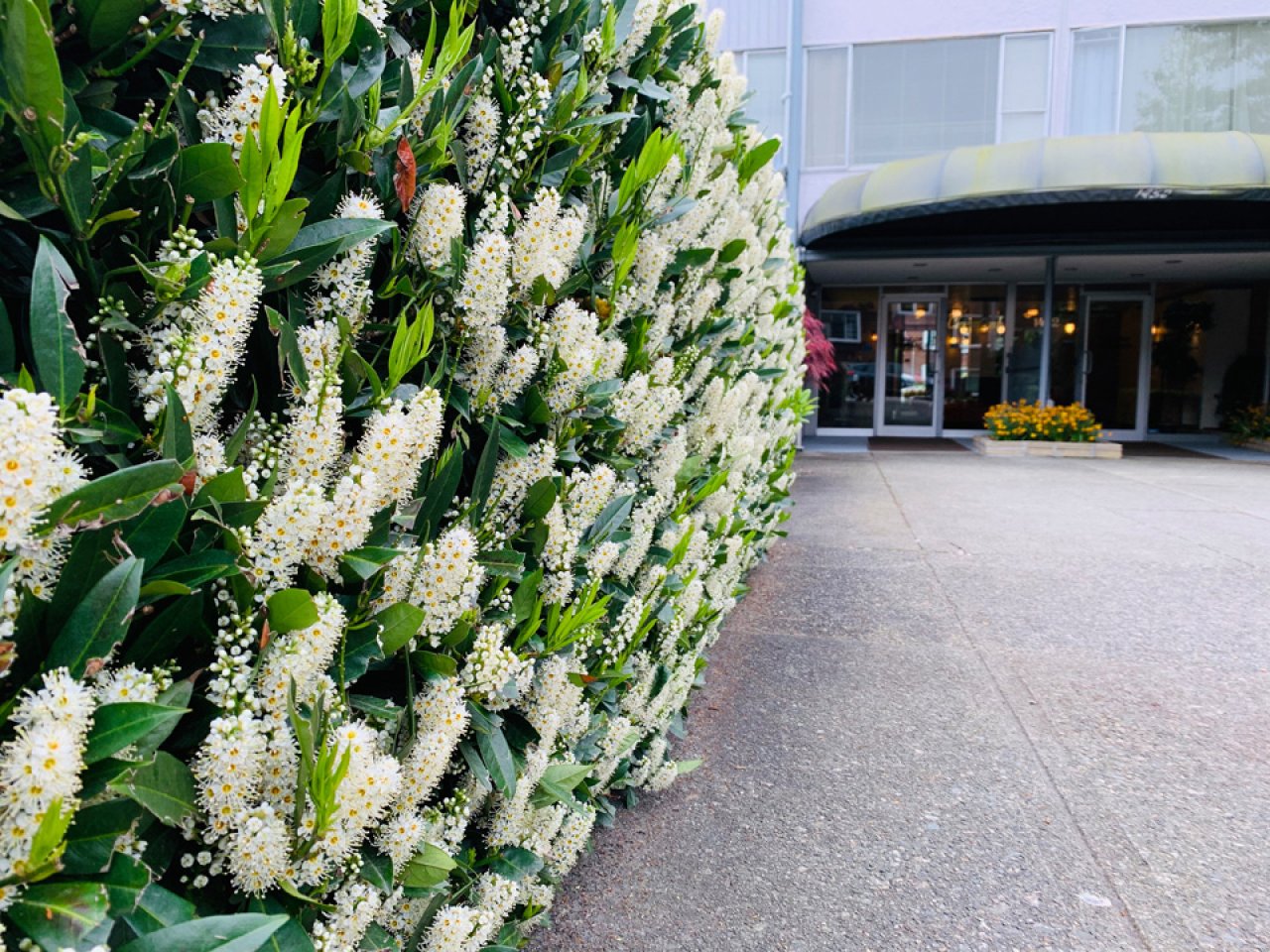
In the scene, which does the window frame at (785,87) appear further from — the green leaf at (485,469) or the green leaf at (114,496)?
the green leaf at (114,496)

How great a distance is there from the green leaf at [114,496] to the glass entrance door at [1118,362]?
847 inches

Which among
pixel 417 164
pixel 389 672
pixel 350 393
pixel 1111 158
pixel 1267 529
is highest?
pixel 1111 158

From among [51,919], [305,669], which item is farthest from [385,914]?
[51,919]

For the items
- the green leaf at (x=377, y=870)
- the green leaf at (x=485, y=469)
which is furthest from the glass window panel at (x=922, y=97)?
the green leaf at (x=377, y=870)

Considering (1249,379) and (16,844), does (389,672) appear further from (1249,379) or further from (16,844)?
(1249,379)

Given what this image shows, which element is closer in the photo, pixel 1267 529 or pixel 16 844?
pixel 16 844

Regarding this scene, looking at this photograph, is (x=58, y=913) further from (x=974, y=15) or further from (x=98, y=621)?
(x=974, y=15)

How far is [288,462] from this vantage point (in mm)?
1223

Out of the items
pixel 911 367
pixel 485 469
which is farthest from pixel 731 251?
pixel 911 367

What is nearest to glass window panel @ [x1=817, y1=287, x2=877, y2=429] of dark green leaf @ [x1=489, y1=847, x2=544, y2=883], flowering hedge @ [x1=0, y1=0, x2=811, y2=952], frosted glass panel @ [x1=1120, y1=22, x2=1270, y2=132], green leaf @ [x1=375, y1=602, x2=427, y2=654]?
frosted glass panel @ [x1=1120, y1=22, x2=1270, y2=132]

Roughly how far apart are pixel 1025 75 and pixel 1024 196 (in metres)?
5.02

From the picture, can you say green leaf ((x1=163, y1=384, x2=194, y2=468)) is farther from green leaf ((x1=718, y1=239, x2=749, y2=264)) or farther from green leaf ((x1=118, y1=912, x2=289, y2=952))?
green leaf ((x1=718, y1=239, x2=749, y2=264))

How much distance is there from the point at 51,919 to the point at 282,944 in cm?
35

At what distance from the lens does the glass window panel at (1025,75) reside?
1625 cm
